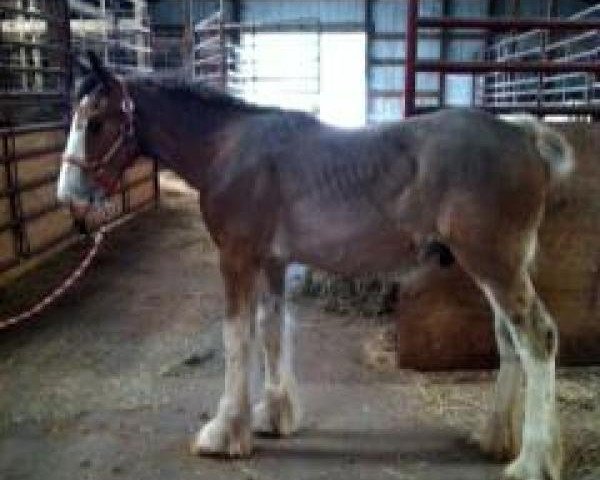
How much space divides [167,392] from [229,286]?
1.02 m

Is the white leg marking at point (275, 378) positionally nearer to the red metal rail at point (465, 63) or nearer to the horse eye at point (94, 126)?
the horse eye at point (94, 126)

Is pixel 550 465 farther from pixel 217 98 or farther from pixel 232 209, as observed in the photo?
pixel 217 98

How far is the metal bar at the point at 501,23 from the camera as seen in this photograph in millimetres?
4176

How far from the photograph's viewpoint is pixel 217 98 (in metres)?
3.52

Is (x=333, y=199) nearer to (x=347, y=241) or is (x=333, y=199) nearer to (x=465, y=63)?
(x=347, y=241)

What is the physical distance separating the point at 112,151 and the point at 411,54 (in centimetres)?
181

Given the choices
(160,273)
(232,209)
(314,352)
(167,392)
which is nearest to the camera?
(232,209)

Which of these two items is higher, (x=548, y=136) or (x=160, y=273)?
(x=548, y=136)

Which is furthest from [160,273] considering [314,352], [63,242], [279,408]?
[279,408]

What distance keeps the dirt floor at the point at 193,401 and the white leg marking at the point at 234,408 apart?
70 mm

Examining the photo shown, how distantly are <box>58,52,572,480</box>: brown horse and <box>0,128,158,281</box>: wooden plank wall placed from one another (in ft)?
6.37

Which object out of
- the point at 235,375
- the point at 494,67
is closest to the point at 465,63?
the point at 494,67

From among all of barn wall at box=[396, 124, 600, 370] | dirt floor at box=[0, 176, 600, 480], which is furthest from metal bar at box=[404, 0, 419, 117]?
dirt floor at box=[0, 176, 600, 480]

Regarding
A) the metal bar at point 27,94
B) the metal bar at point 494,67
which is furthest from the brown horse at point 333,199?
the metal bar at point 27,94
